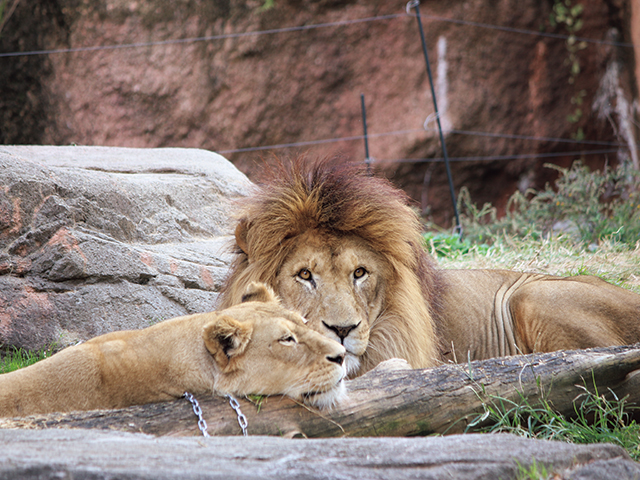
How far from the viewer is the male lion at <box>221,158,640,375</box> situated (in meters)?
3.25

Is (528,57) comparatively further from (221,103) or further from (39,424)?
(39,424)

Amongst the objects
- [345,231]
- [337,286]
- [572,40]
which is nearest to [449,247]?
[345,231]

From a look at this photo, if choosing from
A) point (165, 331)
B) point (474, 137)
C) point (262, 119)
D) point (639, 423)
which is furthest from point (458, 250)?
point (165, 331)

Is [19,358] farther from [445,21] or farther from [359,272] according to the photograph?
[445,21]

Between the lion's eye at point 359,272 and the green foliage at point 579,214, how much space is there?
13.4ft

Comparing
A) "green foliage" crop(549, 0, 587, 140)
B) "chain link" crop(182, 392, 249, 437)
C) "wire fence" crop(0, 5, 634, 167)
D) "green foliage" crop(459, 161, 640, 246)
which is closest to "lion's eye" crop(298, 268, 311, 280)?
"chain link" crop(182, 392, 249, 437)

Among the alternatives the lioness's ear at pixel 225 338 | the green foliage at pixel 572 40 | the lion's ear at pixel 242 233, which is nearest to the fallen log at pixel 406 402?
the lioness's ear at pixel 225 338

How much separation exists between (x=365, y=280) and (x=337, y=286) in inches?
8.4

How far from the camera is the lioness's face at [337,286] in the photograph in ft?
10.1

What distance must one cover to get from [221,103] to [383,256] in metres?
5.71

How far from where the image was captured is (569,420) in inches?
109

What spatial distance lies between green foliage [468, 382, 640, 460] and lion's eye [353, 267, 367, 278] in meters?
0.98

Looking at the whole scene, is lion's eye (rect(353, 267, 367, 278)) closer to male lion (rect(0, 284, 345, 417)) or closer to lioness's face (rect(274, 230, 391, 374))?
lioness's face (rect(274, 230, 391, 374))

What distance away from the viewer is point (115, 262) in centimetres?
417
